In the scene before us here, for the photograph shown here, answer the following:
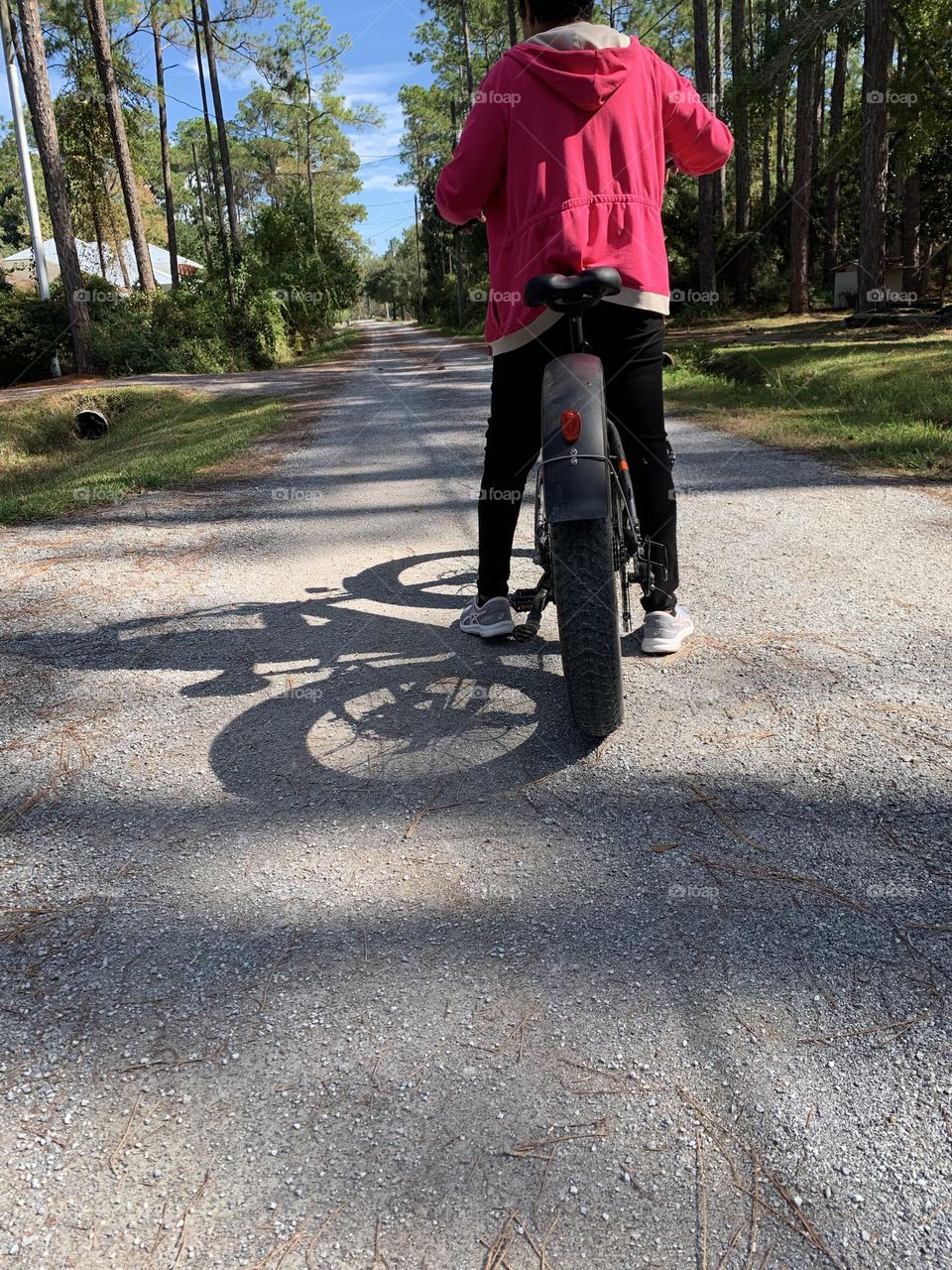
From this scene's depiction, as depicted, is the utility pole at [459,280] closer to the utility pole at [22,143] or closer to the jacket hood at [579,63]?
the utility pole at [22,143]

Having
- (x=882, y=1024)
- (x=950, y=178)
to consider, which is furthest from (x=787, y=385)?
(x=950, y=178)

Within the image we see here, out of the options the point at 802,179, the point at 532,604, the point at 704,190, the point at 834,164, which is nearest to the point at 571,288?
the point at 532,604

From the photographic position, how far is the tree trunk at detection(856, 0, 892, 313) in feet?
46.5

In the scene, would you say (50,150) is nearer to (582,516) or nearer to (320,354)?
(320,354)

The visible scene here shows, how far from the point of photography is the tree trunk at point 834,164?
24328mm

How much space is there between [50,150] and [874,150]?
15460 mm

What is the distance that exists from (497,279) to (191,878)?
1.88 metres

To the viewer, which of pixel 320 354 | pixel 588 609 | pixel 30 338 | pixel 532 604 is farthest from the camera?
pixel 320 354

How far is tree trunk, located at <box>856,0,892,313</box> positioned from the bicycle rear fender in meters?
14.7

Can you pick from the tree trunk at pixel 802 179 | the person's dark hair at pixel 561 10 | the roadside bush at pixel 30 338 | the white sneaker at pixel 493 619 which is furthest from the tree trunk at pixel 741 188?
the white sneaker at pixel 493 619

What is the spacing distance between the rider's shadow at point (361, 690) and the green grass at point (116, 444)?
9.47 feet

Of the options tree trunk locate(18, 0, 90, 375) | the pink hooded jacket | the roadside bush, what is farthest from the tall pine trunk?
the pink hooded jacket

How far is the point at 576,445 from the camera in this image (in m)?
2.39

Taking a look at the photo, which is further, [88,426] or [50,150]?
[50,150]
